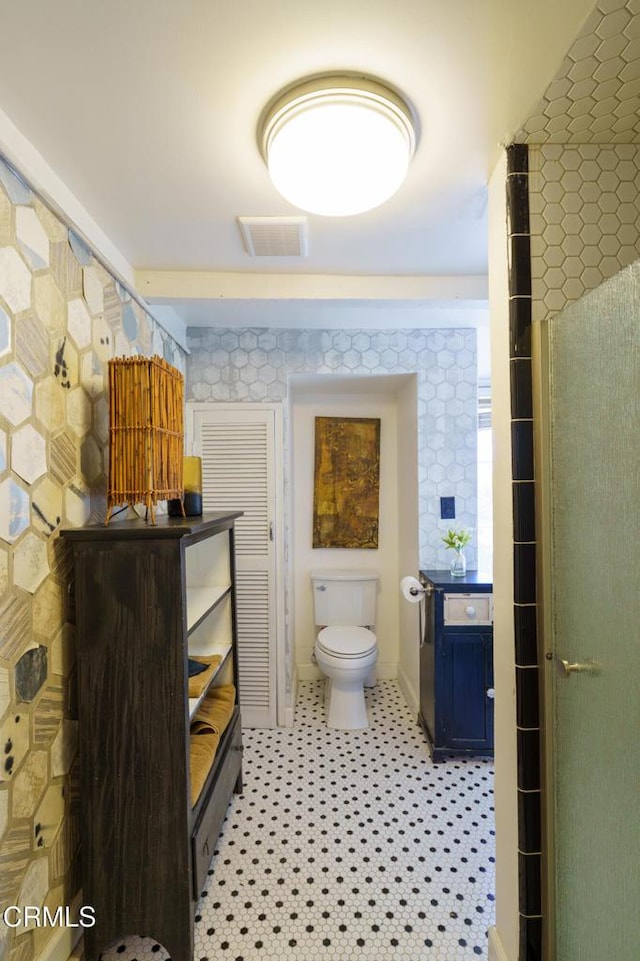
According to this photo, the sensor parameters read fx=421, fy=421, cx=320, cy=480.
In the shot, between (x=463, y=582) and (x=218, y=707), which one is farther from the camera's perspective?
(x=463, y=582)

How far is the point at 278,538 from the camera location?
2465mm

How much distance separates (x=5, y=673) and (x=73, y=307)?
106cm

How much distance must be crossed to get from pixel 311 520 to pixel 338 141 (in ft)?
7.71

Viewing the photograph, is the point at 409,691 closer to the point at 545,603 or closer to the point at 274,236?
the point at 545,603

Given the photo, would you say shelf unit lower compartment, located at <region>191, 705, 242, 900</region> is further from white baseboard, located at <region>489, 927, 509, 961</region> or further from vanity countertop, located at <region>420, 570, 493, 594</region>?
vanity countertop, located at <region>420, 570, 493, 594</region>

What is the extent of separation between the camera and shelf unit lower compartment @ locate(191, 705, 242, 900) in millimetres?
1274

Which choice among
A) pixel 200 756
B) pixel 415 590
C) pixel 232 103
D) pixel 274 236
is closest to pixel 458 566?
pixel 415 590

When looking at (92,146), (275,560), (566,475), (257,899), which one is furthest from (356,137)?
(257,899)

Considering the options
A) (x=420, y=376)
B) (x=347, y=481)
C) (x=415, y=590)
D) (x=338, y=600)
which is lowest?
(x=338, y=600)

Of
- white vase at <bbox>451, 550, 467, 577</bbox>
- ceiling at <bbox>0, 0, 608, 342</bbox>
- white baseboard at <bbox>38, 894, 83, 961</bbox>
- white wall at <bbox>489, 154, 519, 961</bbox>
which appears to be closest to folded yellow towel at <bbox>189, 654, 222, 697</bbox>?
white baseboard at <bbox>38, 894, 83, 961</bbox>

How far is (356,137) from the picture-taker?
96cm

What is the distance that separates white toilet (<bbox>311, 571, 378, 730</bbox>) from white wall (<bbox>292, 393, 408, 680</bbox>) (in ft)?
0.39

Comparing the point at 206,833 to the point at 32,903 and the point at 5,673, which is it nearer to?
the point at 32,903

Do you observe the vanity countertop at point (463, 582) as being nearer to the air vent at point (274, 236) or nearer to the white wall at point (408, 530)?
the white wall at point (408, 530)
